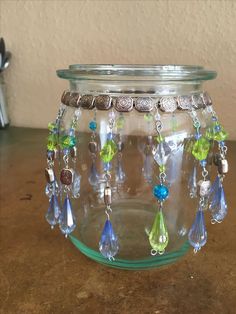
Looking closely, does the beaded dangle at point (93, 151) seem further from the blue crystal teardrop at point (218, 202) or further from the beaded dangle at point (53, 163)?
the blue crystal teardrop at point (218, 202)

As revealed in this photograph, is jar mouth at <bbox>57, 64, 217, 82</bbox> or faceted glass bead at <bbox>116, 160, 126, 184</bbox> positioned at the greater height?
jar mouth at <bbox>57, 64, 217, 82</bbox>

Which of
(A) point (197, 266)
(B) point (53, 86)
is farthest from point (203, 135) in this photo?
(B) point (53, 86)

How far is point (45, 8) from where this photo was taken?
79 cm

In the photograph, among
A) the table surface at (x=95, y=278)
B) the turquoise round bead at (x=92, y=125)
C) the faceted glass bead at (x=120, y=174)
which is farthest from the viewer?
the faceted glass bead at (x=120, y=174)

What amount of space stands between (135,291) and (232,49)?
43 cm

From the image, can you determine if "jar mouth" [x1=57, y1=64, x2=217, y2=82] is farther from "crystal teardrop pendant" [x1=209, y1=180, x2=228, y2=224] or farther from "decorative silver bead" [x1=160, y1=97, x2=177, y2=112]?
"crystal teardrop pendant" [x1=209, y1=180, x2=228, y2=224]

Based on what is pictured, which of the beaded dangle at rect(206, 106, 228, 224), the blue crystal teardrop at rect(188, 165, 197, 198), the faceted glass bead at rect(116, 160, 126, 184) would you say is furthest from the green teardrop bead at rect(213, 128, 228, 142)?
the faceted glass bead at rect(116, 160, 126, 184)

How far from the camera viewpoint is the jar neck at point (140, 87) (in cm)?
39


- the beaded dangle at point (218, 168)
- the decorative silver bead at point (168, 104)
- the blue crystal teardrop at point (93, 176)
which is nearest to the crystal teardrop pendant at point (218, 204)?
the beaded dangle at point (218, 168)

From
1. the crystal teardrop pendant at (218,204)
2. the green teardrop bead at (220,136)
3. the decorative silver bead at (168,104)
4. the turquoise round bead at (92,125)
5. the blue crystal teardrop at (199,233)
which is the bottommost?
the blue crystal teardrop at (199,233)

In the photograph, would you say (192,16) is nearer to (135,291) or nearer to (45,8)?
(45,8)

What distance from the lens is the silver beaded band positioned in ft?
1.24

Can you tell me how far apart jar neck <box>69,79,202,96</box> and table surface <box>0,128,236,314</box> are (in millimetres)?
182

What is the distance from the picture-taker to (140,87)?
39cm
